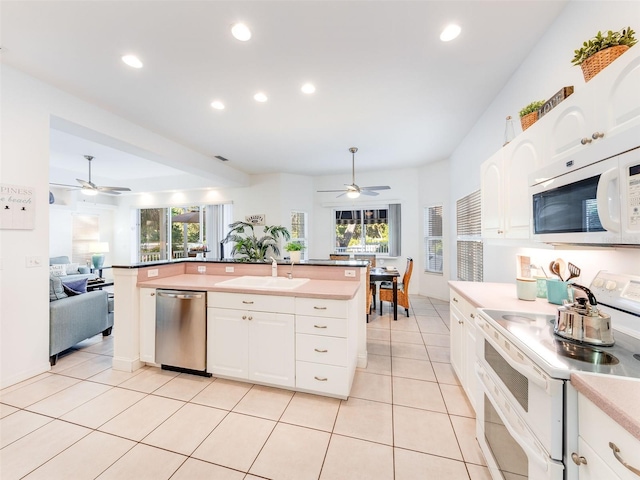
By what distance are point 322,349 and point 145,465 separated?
1291mm

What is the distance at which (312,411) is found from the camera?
200 centimetres

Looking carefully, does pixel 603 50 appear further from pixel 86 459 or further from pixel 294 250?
pixel 86 459

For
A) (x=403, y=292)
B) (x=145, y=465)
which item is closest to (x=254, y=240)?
(x=403, y=292)

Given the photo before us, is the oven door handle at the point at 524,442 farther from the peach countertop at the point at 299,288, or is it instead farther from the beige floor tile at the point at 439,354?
the beige floor tile at the point at 439,354

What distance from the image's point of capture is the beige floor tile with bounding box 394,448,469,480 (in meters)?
1.46

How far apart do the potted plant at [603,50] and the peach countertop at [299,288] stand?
1.85 metres

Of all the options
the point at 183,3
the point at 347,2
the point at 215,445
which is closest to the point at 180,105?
the point at 183,3

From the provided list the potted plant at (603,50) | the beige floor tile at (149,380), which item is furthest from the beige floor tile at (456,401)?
the beige floor tile at (149,380)

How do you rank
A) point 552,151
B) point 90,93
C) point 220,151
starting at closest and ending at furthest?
point 552,151, point 90,93, point 220,151

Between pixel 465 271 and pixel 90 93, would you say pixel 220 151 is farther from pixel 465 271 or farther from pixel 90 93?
pixel 465 271

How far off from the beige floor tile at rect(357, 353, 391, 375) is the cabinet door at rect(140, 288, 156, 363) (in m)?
2.13

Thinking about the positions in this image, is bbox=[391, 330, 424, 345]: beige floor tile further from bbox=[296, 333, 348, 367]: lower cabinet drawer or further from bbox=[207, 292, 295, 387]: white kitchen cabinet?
bbox=[207, 292, 295, 387]: white kitchen cabinet

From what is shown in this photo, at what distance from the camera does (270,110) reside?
3.22 meters

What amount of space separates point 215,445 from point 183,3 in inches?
117
